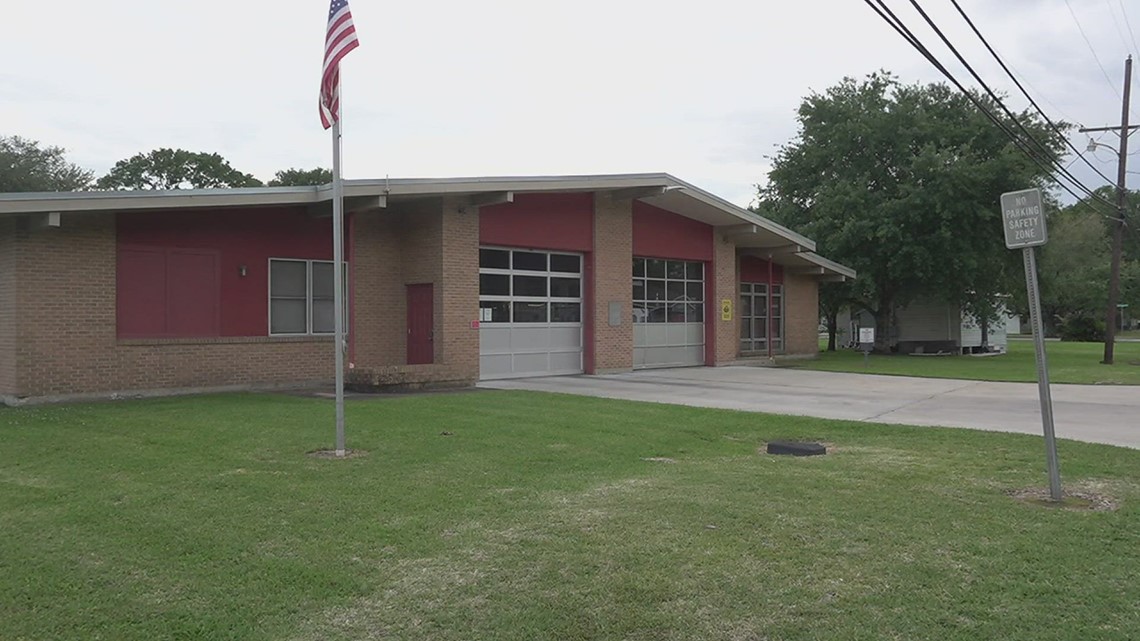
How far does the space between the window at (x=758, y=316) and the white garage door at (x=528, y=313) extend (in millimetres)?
9185

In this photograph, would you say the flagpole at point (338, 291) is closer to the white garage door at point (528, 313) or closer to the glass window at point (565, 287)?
the white garage door at point (528, 313)

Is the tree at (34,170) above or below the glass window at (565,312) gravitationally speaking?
above

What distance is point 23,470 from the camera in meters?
8.48

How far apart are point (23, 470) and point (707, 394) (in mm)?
11300

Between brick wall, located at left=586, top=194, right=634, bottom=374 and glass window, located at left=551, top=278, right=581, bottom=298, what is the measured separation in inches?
17.2

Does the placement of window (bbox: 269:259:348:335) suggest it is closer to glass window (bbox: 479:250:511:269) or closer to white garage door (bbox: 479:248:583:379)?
glass window (bbox: 479:250:511:269)

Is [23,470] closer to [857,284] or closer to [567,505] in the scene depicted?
[567,505]

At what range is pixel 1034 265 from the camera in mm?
7145

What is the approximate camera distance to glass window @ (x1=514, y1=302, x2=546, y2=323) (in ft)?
65.7

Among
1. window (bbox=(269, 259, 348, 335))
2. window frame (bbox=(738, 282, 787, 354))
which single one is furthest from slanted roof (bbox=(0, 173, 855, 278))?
window frame (bbox=(738, 282, 787, 354))

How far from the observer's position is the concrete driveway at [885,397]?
495 inches

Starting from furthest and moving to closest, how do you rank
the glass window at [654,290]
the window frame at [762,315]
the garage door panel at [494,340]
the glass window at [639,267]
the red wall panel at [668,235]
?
1. the window frame at [762,315]
2. the glass window at [654,290]
3. the glass window at [639,267]
4. the red wall panel at [668,235]
5. the garage door panel at [494,340]

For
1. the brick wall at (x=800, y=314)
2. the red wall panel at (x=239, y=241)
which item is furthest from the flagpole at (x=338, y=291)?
the brick wall at (x=800, y=314)

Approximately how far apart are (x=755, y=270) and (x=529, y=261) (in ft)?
37.1
